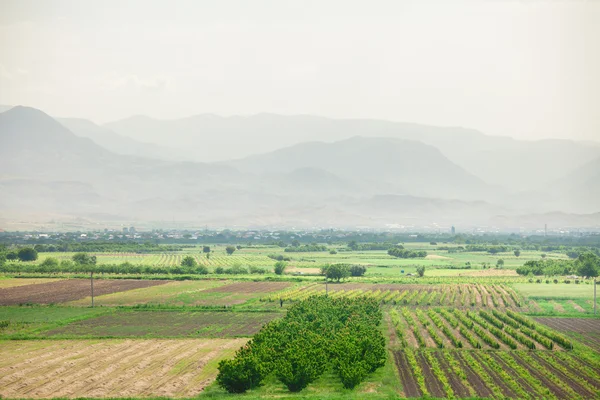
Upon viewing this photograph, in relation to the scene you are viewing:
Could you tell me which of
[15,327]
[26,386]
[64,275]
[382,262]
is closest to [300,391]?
[26,386]

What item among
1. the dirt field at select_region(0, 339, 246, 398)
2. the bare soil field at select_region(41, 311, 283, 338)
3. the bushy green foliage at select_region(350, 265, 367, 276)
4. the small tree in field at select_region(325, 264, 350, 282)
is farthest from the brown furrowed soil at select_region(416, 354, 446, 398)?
the bushy green foliage at select_region(350, 265, 367, 276)

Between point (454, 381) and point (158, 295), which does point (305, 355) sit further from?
point (158, 295)

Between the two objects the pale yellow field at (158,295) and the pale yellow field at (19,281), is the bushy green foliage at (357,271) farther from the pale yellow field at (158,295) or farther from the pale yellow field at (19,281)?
the pale yellow field at (19,281)

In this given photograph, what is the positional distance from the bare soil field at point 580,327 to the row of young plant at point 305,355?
15.2 m

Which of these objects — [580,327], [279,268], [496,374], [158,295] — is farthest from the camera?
[279,268]

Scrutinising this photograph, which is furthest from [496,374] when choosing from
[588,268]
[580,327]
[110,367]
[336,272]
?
[588,268]

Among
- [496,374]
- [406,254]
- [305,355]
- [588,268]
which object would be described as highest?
[406,254]

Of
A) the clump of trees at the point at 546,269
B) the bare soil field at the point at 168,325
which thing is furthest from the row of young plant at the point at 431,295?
the clump of trees at the point at 546,269

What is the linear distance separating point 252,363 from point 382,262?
9709 cm

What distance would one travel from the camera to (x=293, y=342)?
39719 millimetres

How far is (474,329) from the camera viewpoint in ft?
167

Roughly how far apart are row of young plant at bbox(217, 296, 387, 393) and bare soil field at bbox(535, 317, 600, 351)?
1517 centimetres

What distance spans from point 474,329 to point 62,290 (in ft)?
162

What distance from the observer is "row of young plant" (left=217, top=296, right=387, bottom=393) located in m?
33.1
